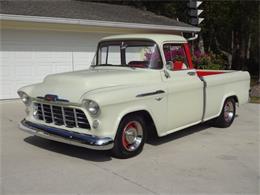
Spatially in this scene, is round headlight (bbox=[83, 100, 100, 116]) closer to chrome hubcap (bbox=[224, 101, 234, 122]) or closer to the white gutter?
chrome hubcap (bbox=[224, 101, 234, 122])

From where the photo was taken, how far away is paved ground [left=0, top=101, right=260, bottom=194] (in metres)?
4.22

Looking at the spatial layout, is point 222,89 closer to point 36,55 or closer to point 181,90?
point 181,90

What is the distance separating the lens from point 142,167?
4.90m

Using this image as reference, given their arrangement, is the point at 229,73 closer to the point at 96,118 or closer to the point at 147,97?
the point at 147,97

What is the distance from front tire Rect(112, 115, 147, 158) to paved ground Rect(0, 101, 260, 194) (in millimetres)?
124

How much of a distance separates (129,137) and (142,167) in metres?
0.56

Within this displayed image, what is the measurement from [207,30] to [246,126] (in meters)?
15.6

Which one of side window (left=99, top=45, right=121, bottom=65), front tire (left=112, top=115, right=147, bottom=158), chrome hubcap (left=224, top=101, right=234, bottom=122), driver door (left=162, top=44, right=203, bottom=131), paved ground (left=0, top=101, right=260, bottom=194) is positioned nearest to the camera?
paved ground (left=0, top=101, right=260, bottom=194)

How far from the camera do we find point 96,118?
4762 millimetres

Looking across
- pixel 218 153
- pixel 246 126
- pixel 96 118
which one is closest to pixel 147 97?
pixel 96 118

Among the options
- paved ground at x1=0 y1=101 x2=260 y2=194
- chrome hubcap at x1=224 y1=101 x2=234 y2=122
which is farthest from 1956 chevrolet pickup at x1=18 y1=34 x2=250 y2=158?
chrome hubcap at x1=224 y1=101 x2=234 y2=122

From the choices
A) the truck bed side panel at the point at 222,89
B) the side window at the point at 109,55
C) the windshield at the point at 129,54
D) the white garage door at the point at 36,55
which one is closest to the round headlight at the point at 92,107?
the windshield at the point at 129,54

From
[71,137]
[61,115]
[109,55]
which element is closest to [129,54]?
[109,55]

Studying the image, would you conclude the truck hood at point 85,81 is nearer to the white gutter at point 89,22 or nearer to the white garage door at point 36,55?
the white gutter at point 89,22
